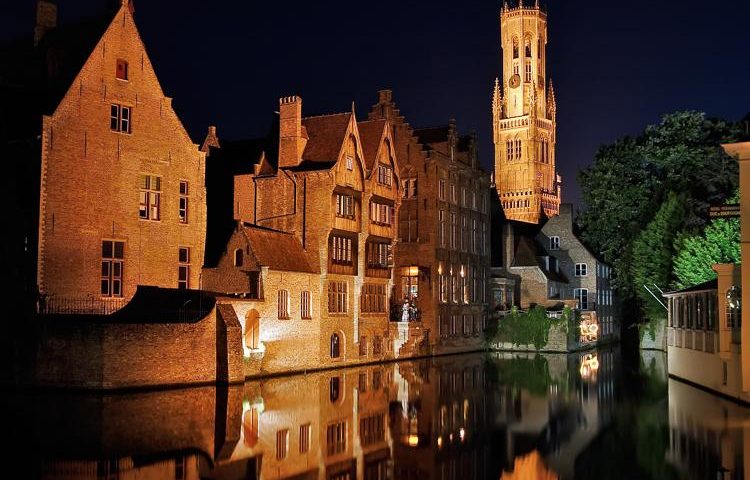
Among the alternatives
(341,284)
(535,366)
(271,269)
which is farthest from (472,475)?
(535,366)

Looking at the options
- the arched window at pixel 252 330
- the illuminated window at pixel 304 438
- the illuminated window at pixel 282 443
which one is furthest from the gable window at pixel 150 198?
the illuminated window at pixel 282 443

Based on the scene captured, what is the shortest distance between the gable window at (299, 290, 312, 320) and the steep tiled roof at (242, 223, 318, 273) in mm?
1285

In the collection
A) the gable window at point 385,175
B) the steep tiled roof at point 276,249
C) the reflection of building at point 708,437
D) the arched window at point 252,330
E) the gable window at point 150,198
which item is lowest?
the reflection of building at point 708,437

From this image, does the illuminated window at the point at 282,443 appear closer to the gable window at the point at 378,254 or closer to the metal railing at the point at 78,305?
the metal railing at the point at 78,305

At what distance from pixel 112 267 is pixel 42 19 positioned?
15927 millimetres

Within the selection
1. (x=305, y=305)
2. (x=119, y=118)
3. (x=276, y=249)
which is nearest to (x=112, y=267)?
(x=119, y=118)

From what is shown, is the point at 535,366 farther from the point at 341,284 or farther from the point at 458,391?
the point at 458,391

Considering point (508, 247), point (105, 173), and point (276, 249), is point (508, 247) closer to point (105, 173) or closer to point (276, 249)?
point (276, 249)

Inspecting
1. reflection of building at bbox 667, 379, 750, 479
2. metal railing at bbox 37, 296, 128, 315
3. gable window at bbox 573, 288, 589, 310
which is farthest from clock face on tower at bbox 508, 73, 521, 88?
reflection of building at bbox 667, 379, 750, 479

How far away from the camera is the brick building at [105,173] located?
1540 inches

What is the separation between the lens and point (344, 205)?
51.0 m

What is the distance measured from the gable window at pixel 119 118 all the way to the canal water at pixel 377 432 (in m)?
13.6

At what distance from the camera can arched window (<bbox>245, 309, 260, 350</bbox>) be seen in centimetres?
4250

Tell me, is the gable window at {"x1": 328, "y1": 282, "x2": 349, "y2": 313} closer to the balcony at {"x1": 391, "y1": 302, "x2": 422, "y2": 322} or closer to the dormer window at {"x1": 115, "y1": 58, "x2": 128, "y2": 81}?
the balcony at {"x1": 391, "y1": 302, "x2": 422, "y2": 322}
